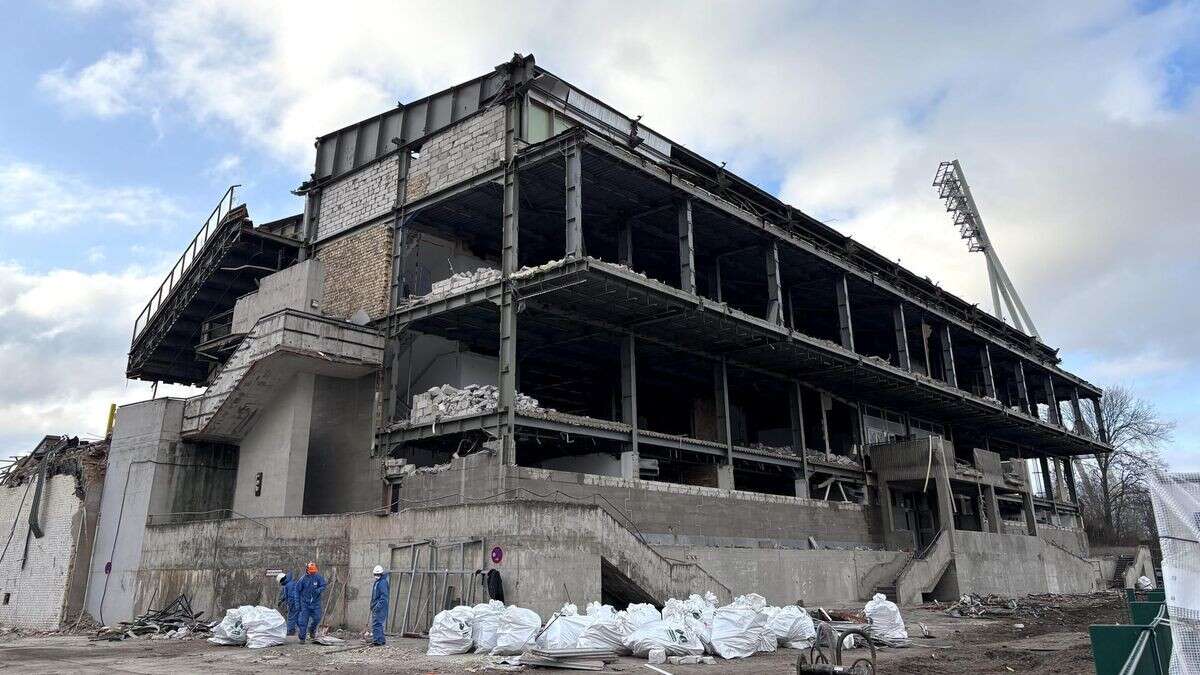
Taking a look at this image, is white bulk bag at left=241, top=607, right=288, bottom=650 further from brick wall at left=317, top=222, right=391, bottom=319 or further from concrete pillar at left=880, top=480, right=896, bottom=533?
concrete pillar at left=880, top=480, right=896, bottom=533

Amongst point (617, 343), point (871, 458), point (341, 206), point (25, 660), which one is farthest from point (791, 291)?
point (25, 660)

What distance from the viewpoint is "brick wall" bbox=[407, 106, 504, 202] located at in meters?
25.7

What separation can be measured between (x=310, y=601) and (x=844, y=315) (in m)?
23.8

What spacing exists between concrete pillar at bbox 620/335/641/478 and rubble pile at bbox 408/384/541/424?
10.2ft

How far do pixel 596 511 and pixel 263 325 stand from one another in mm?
13132

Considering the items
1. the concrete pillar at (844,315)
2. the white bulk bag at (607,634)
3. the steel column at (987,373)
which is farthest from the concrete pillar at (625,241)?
the steel column at (987,373)

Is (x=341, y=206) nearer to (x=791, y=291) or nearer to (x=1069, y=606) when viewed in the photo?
(x=791, y=291)

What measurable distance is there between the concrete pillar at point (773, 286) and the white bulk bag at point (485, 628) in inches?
684

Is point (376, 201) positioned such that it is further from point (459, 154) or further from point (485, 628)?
point (485, 628)

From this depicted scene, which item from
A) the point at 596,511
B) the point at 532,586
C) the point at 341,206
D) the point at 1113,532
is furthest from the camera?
the point at 1113,532

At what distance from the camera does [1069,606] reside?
28.5 m

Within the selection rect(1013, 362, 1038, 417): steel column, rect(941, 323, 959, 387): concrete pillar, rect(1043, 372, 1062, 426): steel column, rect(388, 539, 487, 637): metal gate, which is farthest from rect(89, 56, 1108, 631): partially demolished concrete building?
rect(1043, 372, 1062, 426): steel column

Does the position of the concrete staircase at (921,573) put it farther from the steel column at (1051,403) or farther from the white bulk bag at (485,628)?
the steel column at (1051,403)

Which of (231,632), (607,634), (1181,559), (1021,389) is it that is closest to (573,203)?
(607,634)
